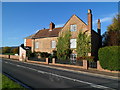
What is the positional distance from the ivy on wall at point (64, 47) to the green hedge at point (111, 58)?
13080 mm

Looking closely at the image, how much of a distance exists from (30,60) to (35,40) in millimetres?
10391

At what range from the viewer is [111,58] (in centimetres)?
1797

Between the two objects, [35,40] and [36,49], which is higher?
[35,40]

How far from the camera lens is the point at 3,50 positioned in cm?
6500

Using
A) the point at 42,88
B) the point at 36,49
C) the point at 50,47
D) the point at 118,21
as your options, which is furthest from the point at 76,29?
the point at 42,88

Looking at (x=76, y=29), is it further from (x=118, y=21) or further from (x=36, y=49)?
(x=36, y=49)

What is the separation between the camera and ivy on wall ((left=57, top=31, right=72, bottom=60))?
31592 millimetres

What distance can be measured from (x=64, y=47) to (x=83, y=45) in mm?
4829

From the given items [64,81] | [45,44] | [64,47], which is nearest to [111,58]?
[64,81]

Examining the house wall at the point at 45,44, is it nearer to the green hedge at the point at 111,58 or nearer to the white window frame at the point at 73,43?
the white window frame at the point at 73,43

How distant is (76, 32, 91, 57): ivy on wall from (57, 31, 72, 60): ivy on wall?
9.74 feet

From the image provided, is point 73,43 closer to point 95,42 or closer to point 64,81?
point 95,42

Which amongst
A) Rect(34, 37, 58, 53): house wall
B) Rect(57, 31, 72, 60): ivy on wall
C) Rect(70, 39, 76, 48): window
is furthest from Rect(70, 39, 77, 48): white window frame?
Rect(34, 37, 58, 53): house wall

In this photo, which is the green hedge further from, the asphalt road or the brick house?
the brick house
